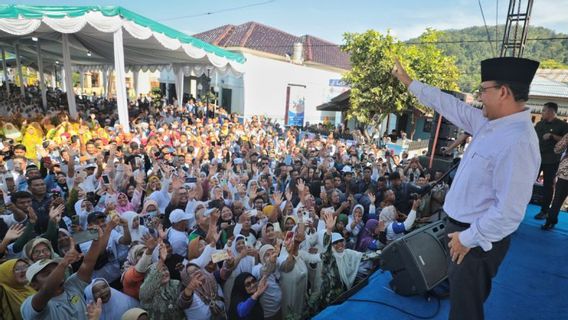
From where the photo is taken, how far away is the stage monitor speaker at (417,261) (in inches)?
97.6

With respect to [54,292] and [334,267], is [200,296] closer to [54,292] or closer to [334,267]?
[54,292]

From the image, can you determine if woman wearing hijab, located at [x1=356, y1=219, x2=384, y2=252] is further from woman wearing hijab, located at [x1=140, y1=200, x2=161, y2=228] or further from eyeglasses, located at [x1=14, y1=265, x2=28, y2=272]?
eyeglasses, located at [x1=14, y1=265, x2=28, y2=272]

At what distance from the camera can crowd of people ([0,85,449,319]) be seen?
2770mm

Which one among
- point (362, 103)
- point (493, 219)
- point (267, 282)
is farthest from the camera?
point (362, 103)

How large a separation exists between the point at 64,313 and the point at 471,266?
8.81ft

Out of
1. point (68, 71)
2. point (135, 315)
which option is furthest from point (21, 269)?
point (68, 71)

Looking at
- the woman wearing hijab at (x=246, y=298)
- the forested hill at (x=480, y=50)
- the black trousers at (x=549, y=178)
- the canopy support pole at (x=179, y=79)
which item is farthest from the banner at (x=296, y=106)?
the forested hill at (x=480, y=50)

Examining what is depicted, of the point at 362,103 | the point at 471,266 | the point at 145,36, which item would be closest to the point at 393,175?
the point at 471,266

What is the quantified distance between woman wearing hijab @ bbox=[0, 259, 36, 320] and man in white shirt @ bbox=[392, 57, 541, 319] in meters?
3.05

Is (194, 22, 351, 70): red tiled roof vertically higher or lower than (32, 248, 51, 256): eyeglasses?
higher

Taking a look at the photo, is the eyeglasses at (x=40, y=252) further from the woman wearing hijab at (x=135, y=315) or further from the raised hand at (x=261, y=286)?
the raised hand at (x=261, y=286)

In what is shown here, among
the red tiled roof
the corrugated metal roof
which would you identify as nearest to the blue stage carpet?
the corrugated metal roof

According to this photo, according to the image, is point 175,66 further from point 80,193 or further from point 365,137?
point 80,193

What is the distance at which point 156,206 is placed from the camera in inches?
194
